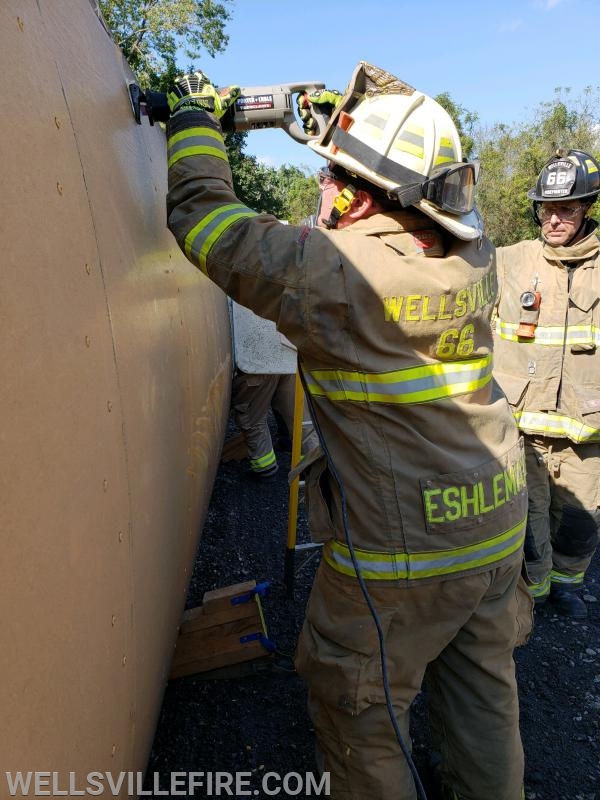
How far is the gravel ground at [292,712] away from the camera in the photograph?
2469 millimetres

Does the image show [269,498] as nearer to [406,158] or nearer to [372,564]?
[372,564]

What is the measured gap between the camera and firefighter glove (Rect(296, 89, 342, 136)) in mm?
2209

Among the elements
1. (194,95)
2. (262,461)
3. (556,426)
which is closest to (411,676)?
(194,95)

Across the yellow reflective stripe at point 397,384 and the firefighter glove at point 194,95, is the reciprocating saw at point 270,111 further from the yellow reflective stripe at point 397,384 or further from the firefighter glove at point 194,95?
the yellow reflective stripe at point 397,384

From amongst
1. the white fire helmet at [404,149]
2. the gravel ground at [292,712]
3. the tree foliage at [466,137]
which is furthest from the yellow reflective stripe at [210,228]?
the tree foliage at [466,137]

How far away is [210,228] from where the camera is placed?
1.70 metres

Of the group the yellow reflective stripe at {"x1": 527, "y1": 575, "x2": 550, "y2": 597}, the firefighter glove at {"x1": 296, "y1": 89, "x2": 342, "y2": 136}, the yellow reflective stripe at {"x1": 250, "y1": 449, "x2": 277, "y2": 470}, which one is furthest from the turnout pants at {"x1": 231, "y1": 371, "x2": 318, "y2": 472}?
the firefighter glove at {"x1": 296, "y1": 89, "x2": 342, "y2": 136}

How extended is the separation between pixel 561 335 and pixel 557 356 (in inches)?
4.7

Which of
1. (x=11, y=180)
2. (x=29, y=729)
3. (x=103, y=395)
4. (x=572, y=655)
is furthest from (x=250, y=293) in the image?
(x=572, y=655)

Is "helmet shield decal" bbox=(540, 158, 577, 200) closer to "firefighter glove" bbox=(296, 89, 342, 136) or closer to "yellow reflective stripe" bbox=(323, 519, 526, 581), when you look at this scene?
"firefighter glove" bbox=(296, 89, 342, 136)

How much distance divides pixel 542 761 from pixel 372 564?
162 centimetres

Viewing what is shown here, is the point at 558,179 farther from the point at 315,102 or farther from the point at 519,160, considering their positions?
the point at 519,160

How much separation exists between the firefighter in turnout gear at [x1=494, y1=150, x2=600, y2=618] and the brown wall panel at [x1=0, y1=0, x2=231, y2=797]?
2.32 m

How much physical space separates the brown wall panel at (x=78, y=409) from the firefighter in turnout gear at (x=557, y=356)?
91.5 inches
